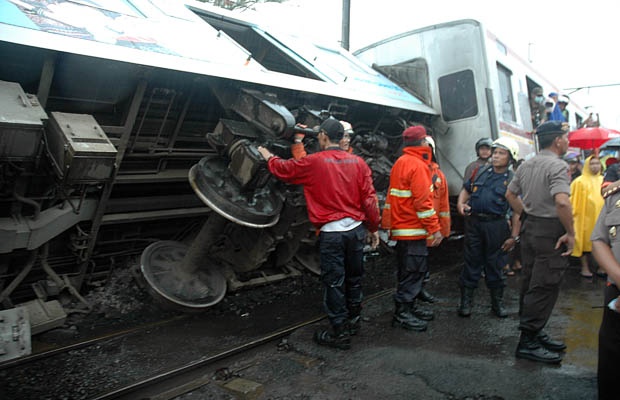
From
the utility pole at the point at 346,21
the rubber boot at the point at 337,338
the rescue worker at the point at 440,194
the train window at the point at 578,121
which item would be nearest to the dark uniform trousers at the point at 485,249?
the rescue worker at the point at 440,194

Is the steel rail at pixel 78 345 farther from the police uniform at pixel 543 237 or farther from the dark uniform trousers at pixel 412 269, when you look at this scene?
the police uniform at pixel 543 237

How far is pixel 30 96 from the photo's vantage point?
2951 millimetres

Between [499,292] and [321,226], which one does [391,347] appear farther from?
[499,292]

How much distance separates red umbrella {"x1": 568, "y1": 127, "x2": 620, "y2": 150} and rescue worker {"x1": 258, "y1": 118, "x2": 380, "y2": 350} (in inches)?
241

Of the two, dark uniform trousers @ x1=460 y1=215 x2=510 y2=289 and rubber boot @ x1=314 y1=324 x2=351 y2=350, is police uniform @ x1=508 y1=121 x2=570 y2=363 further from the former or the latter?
rubber boot @ x1=314 y1=324 x2=351 y2=350

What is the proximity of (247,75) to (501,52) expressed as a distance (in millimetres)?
4537

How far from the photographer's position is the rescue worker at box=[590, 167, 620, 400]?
1.93 m

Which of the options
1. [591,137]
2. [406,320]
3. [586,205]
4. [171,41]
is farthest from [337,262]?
[591,137]

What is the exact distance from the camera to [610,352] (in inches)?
81.0

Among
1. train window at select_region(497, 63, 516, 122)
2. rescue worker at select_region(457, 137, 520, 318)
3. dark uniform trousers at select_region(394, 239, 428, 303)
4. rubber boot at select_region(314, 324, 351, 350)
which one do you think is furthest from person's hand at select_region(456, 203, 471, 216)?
train window at select_region(497, 63, 516, 122)

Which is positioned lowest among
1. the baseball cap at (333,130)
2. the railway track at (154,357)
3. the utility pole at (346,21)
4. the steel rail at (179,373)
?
the railway track at (154,357)

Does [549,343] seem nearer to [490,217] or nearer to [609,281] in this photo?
[490,217]

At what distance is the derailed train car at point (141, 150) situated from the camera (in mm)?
3059

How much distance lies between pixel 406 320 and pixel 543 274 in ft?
3.67
